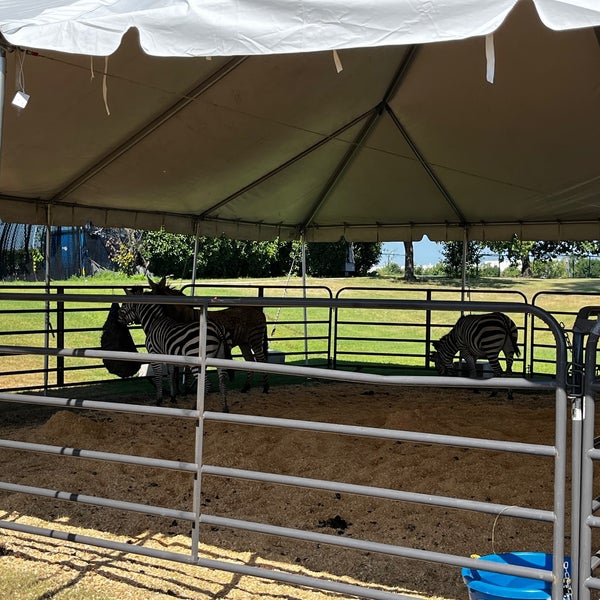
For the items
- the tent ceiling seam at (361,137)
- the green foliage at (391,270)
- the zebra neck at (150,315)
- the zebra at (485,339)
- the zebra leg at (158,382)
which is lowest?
the zebra leg at (158,382)

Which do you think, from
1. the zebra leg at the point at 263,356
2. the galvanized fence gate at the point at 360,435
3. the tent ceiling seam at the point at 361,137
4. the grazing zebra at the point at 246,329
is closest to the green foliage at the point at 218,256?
the tent ceiling seam at the point at 361,137

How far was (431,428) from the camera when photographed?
18.5ft

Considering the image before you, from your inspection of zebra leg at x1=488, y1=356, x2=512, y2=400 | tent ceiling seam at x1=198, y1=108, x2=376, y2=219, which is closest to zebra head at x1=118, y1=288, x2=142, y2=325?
tent ceiling seam at x1=198, y1=108, x2=376, y2=219

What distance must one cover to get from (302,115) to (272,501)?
342 cm

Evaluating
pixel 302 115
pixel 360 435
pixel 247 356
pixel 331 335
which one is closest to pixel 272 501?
pixel 360 435

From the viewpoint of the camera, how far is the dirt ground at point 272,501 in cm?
313

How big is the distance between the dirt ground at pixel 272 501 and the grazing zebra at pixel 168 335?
89cm

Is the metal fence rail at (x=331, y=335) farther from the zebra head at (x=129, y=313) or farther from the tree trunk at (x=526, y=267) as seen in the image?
the tree trunk at (x=526, y=267)

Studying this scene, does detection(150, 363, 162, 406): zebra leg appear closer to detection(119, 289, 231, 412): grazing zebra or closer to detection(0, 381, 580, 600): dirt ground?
detection(119, 289, 231, 412): grazing zebra

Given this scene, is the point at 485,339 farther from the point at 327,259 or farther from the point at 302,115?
the point at 327,259

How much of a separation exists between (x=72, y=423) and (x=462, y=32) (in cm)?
462

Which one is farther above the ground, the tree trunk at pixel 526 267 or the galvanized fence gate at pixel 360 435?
the tree trunk at pixel 526 267

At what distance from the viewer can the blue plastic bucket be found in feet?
8.36

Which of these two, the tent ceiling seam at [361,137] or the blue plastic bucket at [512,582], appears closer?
the blue plastic bucket at [512,582]
